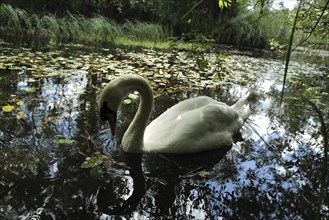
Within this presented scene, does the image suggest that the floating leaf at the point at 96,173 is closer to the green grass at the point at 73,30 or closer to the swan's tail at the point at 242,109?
the swan's tail at the point at 242,109

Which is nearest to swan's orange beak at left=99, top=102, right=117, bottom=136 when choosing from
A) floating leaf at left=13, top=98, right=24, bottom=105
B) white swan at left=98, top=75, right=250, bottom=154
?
white swan at left=98, top=75, right=250, bottom=154

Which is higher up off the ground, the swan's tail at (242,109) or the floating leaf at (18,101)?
the swan's tail at (242,109)

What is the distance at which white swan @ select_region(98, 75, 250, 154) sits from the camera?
11.1 feet

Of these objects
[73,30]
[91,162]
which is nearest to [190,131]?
[91,162]

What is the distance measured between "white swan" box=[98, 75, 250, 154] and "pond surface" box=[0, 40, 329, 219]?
13cm

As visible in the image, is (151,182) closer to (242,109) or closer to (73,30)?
(242,109)

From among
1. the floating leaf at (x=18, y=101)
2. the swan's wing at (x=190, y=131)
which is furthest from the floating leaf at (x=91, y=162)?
the floating leaf at (x=18, y=101)

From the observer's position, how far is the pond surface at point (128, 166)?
258cm

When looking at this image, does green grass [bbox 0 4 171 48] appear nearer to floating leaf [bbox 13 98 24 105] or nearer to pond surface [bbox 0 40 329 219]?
pond surface [bbox 0 40 329 219]

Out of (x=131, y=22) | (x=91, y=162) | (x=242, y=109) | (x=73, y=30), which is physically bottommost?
(x=91, y=162)

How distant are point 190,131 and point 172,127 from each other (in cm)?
22

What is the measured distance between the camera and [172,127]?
12.0ft

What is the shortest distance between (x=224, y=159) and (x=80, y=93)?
2.93 m

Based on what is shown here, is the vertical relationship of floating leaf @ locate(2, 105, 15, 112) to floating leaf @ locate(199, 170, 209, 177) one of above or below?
above
